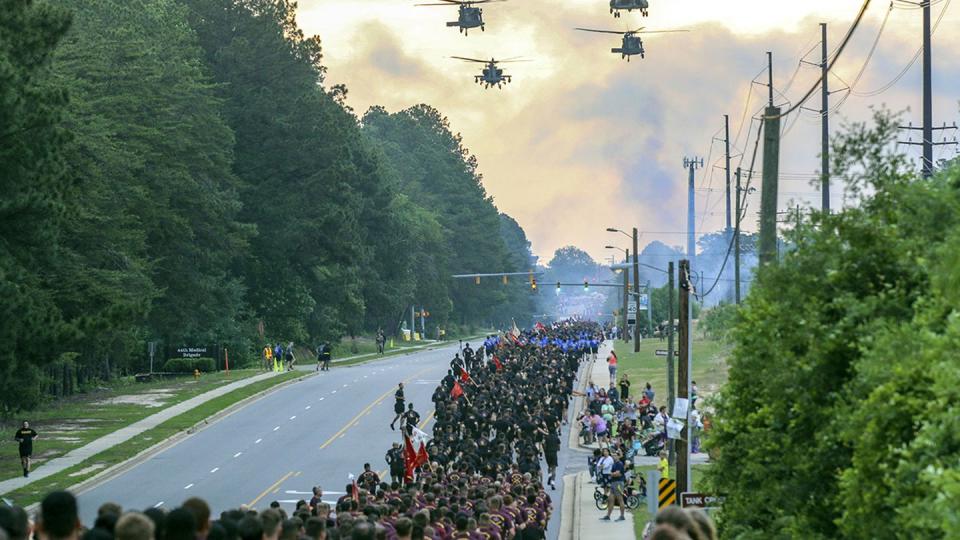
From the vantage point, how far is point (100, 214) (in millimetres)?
64875

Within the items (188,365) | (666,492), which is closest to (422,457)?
(666,492)

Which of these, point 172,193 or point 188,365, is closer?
point 172,193

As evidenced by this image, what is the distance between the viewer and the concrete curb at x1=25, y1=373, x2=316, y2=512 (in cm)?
4292

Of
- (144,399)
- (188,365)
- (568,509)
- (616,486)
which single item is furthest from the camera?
(188,365)

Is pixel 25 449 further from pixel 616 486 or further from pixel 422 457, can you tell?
pixel 616 486

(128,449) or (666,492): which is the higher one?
(666,492)

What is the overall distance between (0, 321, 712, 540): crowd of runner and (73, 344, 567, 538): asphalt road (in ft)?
6.68

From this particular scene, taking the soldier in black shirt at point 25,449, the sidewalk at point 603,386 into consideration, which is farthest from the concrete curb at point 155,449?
the sidewalk at point 603,386

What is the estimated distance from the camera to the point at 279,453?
165 ft

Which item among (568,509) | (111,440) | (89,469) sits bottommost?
(568,509)

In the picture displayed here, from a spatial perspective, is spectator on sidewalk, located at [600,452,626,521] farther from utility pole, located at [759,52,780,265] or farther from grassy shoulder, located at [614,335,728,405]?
grassy shoulder, located at [614,335,728,405]

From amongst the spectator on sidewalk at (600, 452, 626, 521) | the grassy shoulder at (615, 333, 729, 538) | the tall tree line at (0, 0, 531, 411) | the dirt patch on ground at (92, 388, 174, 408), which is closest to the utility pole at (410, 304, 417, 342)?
the tall tree line at (0, 0, 531, 411)

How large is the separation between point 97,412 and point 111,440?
11.1 meters

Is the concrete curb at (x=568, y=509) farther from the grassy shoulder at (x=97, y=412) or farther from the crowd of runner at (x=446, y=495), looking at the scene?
the grassy shoulder at (x=97, y=412)
